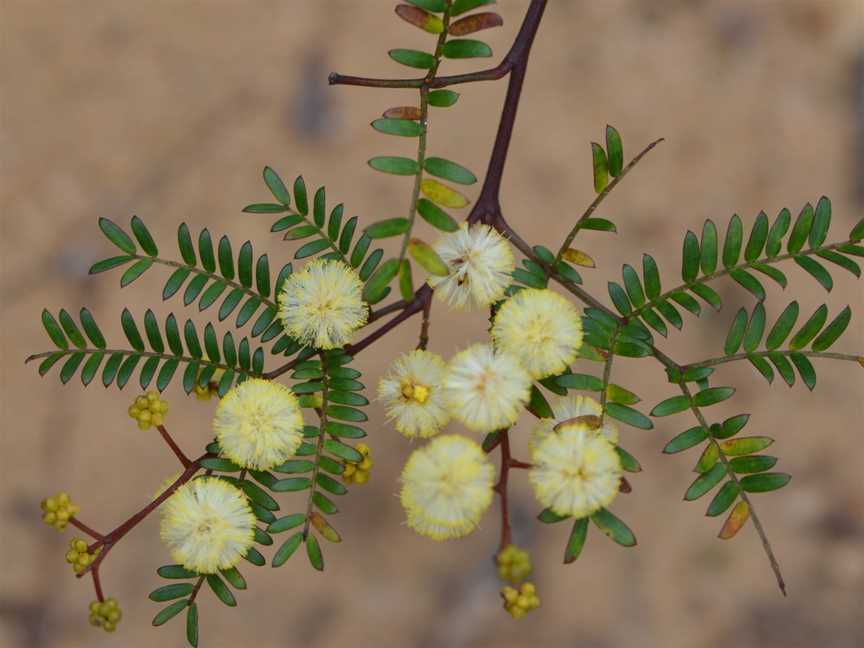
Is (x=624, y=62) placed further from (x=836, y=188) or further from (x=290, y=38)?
(x=290, y=38)

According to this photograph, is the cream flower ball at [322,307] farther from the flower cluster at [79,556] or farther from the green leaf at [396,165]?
the flower cluster at [79,556]

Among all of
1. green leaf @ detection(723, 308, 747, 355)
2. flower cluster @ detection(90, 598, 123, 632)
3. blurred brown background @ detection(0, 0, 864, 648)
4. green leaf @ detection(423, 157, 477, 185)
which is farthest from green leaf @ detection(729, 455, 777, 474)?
blurred brown background @ detection(0, 0, 864, 648)

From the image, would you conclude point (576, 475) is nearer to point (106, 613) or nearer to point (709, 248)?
point (709, 248)

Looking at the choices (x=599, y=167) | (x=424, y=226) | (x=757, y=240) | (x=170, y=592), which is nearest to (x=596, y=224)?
(x=599, y=167)

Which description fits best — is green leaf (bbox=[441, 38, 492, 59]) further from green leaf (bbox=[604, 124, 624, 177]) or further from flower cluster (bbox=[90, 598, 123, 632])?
flower cluster (bbox=[90, 598, 123, 632])

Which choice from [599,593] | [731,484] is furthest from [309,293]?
[599,593]

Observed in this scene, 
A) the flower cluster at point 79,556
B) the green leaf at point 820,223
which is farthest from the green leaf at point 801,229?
the flower cluster at point 79,556
